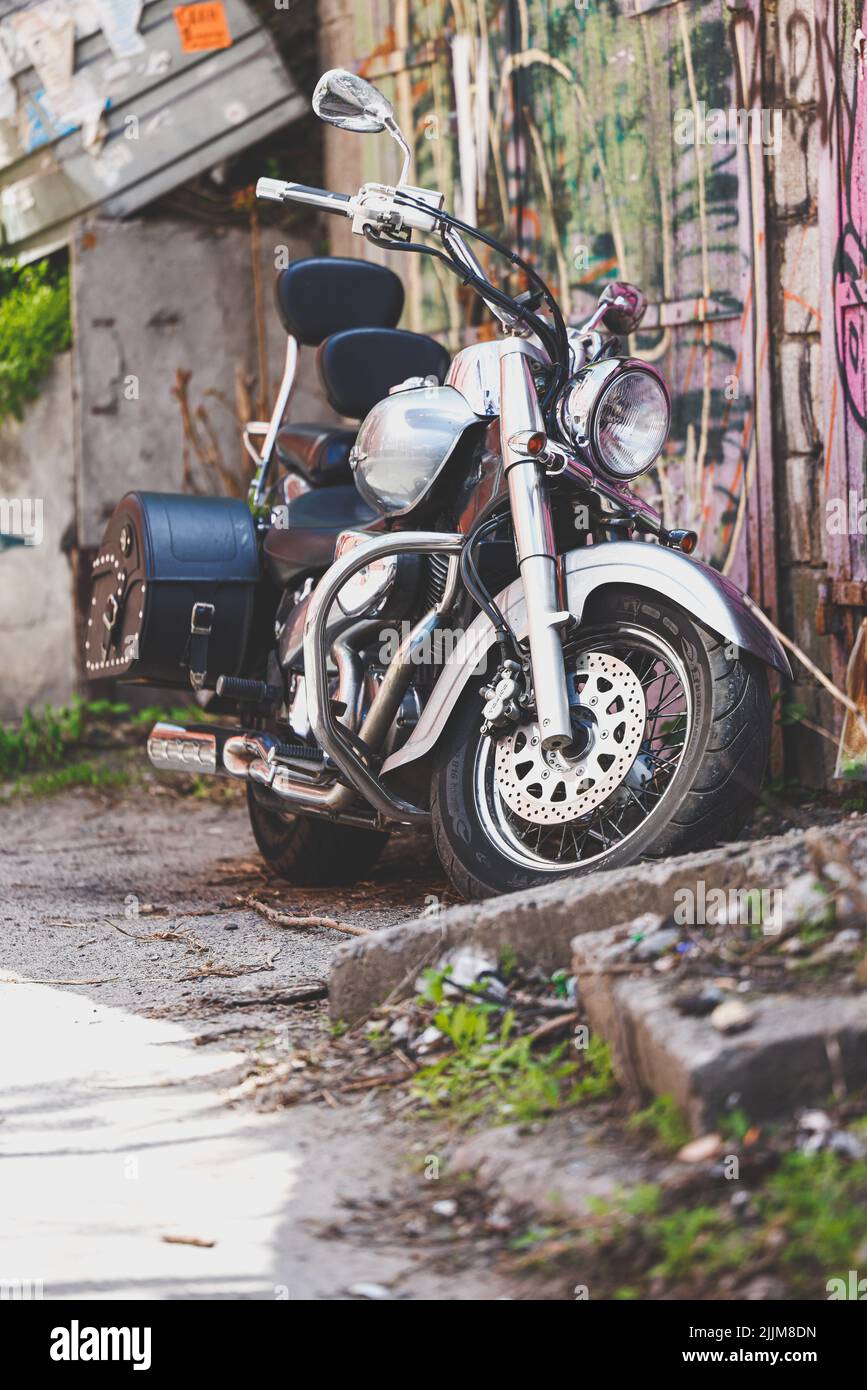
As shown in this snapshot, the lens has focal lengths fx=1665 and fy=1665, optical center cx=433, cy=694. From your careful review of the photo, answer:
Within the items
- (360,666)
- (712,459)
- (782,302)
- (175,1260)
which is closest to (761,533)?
(712,459)

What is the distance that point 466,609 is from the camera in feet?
13.6

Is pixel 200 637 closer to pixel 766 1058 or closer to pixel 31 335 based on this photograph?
pixel 766 1058

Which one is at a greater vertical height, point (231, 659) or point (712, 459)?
point (712, 459)

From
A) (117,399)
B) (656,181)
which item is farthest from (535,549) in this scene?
(117,399)

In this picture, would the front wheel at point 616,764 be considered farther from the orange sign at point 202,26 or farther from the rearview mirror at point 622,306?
the orange sign at point 202,26

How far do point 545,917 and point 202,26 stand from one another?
19.1 feet

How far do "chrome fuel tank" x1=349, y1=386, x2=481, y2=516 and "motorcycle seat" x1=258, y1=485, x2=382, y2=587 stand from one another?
0.39 metres

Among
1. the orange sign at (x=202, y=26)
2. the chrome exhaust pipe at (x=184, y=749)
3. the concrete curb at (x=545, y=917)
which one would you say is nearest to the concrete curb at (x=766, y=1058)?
the concrete curb at (x=545, y=917)

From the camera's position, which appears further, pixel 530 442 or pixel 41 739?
pixel 41 739

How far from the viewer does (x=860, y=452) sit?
4.93m

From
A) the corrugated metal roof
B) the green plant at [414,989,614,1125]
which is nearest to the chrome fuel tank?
the green plant at [414,989,614,1125]
